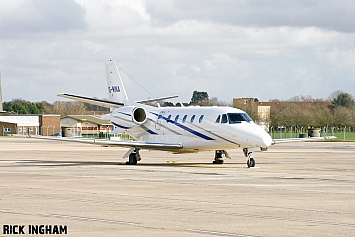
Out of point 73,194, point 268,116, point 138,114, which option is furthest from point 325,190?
point 268,116

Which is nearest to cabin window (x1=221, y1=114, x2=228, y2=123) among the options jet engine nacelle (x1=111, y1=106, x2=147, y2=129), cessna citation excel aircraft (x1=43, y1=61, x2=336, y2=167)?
cessna citation excel aircraft (x1=43, y1=61, x2=336, y2=167)

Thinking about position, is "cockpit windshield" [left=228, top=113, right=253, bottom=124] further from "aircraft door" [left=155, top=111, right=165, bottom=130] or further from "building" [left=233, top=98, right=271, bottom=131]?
"building" [left=233, top=98, right=271, bottom=131]

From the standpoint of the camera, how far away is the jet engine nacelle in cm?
3694

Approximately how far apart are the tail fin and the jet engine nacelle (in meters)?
2.61

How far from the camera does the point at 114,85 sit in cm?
4078

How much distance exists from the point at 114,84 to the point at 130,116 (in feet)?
14.3

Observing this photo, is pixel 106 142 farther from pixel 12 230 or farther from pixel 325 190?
pixel 12 230

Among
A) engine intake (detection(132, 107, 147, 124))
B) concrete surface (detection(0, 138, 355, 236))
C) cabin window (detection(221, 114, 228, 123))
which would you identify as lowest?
concrete surface (detection(0, 138, 355, 236))

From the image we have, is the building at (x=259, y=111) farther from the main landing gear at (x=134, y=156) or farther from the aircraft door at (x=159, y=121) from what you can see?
the main landing gear at (x=134, y=156)

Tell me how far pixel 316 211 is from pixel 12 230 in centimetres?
653

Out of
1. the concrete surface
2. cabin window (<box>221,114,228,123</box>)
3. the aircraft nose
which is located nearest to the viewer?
the concrete surface

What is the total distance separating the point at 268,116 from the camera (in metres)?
109

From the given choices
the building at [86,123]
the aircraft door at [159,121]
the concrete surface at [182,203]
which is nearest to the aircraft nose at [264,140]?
the concrete surface at [182,203]

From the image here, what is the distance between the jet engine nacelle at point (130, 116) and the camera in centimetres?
3694
